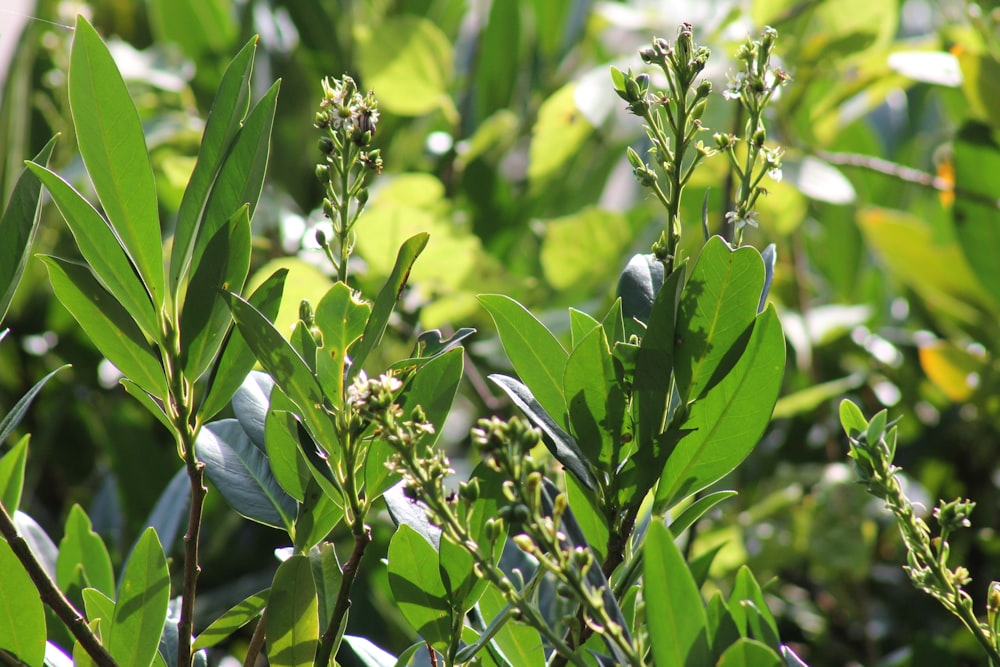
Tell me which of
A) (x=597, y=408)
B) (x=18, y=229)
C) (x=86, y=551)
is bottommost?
(x=86, y=551)

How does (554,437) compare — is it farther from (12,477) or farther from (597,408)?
(12,477)

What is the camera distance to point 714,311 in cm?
42

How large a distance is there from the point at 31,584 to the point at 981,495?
1094mm

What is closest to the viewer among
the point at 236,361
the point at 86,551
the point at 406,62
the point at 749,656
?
the point at 749,656

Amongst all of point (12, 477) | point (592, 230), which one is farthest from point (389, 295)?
point (592, 230)

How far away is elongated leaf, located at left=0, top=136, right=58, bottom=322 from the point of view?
44cm

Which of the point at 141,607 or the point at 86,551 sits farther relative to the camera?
the point at 86,551

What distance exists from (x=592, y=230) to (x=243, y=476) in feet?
1.90

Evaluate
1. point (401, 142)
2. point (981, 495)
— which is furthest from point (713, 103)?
point (981, 495)

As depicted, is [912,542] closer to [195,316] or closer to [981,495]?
[195,316]

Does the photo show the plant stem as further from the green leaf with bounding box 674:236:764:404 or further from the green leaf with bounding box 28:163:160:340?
the green leaf with bounding box 674:236:764:404

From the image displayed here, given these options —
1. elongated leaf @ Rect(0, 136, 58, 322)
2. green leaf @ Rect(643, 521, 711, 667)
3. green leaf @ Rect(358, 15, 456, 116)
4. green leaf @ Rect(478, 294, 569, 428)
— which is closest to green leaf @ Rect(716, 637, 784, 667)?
green leaf @ Rect(643, 521, 711, 667)

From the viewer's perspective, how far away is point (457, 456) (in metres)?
1.27

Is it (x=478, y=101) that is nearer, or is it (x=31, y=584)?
(x=31, y=584)
